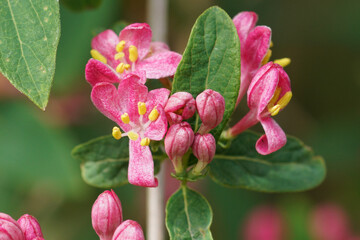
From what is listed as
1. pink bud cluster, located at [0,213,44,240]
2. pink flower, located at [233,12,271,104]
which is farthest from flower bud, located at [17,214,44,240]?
pink flower, located at [233,12,271,104]

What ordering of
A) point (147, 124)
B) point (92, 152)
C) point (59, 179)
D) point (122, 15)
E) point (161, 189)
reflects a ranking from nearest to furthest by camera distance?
1. point (147, 124)
2. point (92, 152)
3. point (161, 189)
4. point (59, 179)
5. point (122, 15)

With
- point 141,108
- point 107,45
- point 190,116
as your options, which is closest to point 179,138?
point 190,116

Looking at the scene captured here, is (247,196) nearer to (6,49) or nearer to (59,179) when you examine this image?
(59,179)

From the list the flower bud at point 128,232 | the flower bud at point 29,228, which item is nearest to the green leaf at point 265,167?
the flower bud at point 128,232

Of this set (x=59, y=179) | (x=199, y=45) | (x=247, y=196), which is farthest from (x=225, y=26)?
(x=247, y=196)

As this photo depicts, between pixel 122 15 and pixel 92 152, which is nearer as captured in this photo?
pixel 92 152
